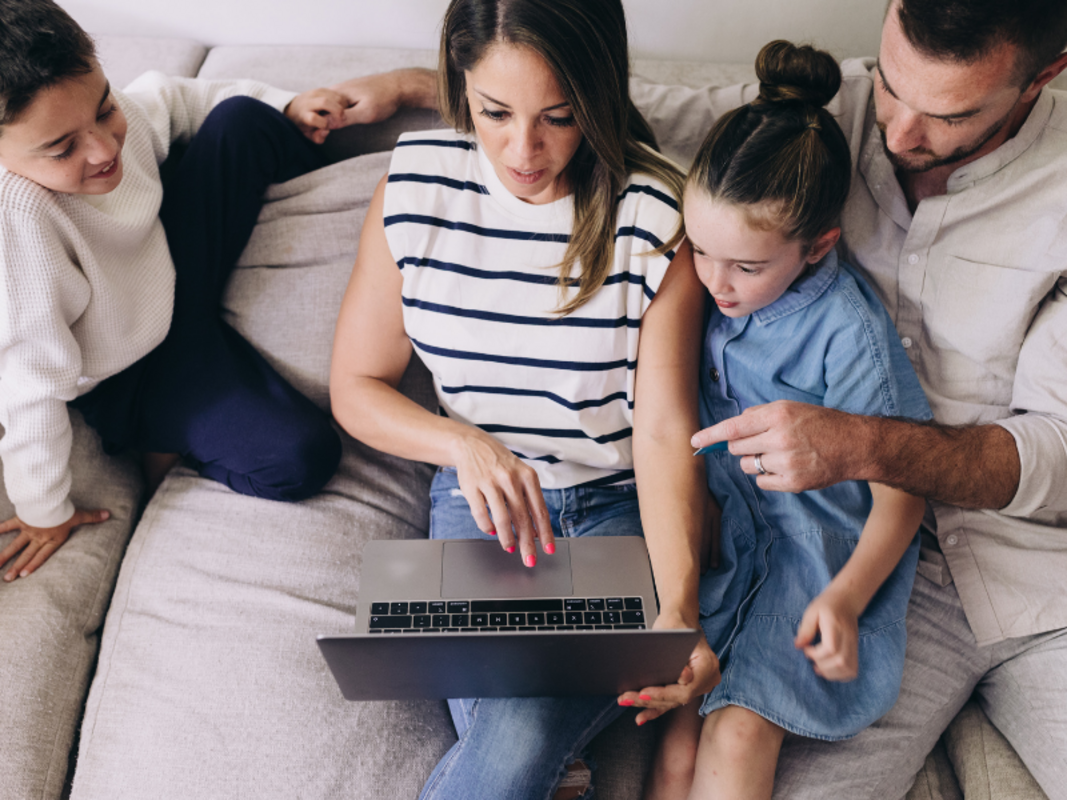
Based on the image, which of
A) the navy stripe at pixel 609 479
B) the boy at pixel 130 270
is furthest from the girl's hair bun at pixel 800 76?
the boy at pixel 130 270

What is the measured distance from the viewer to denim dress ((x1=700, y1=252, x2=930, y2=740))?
1125 mm

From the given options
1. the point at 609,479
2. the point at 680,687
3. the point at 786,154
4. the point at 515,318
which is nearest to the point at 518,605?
the point at 680,687

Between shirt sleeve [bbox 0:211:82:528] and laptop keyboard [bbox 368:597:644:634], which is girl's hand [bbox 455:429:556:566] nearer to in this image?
laptop keyboard [bbox 368:597:644:634]

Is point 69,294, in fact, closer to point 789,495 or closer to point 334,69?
point 334,69

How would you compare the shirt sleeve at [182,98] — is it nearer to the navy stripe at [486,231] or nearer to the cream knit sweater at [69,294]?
the cream knit sweater at [69,294]

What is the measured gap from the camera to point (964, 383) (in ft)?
4.23

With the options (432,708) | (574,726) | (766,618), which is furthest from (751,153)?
(432,708)

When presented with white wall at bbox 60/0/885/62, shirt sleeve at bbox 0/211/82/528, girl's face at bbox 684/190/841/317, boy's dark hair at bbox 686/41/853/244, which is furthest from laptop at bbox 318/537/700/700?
white wall at bbox 60/0/885/62

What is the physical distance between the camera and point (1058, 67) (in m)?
1.08

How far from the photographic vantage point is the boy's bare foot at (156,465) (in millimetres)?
1562

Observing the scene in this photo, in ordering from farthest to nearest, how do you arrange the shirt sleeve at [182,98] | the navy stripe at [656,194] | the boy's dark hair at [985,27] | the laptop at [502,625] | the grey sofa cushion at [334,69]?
1. the grey sofa cushion at [334,69]
2. the shirt sleeve at [182,98]
3. the navy stripe at [656,194]
4. the boy's dark hair at [985,27]
5. the laptop at [502,625]

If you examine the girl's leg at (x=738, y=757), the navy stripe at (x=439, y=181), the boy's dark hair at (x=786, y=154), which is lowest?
the girl's leg at (x=738, y=757)

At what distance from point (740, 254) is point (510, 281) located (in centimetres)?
36

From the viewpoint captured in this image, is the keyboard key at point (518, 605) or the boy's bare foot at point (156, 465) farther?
the boy's bare foot at point (156, 465)
